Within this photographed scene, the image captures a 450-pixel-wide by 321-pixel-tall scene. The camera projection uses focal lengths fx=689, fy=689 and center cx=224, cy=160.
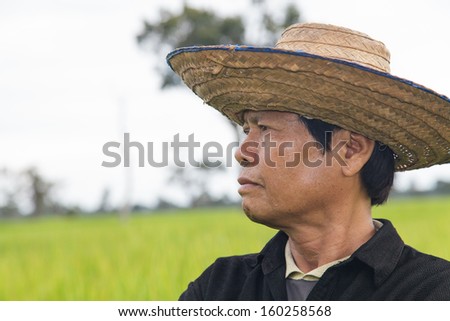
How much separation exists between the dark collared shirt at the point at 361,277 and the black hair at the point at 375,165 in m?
0.14

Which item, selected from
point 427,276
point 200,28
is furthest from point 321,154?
point 200,28

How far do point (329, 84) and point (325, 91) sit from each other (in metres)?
0.03

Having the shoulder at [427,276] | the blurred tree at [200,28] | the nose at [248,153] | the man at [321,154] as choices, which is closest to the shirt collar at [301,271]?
the man at [321,154]

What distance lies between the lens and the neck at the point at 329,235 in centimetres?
226

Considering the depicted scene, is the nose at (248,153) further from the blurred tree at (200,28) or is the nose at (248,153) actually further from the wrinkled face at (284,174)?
the blurred tree at (200,28)

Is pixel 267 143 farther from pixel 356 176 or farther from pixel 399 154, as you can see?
pixel 399 154

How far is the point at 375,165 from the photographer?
231 cm

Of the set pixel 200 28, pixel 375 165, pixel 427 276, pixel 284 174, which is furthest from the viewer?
pixel 200 28

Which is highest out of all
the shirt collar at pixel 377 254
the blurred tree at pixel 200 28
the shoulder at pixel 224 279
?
the blurred tree at pixel 200 28

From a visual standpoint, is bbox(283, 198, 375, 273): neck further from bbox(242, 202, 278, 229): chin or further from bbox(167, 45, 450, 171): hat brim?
bbox(167, 45, 450, 171): hat brim

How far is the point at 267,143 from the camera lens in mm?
2223

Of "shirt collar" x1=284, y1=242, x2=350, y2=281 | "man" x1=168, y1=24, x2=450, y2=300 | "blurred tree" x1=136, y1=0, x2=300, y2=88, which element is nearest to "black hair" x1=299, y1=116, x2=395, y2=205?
"man" x1=168, y1=24, x2=450, y2=300

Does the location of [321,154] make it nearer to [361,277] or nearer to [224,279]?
[361,277]

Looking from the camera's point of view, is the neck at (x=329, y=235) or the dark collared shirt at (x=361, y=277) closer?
the dark collared shirt at (x=361, y=277)
